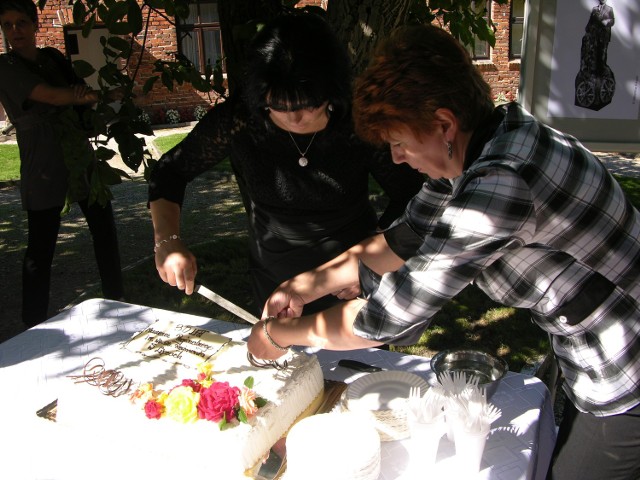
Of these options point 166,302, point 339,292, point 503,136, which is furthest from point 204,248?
point 503,136

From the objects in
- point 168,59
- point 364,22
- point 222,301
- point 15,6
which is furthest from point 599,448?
point 168,59

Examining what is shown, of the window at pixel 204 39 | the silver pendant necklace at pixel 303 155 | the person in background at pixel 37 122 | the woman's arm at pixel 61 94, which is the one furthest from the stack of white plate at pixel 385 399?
the window at pixel 204 39

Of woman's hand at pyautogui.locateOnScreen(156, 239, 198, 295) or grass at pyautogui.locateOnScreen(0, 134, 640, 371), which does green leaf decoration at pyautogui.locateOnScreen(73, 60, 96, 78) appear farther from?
grass at pyautogui.locateOnScreen(0, 134, 640, 371)

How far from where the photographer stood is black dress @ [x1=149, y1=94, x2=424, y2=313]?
2.09 meters

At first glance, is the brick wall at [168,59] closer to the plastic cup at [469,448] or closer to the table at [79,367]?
the table at [79,367]

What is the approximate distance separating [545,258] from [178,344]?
43.5 inches

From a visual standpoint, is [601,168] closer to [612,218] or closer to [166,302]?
[612,218]

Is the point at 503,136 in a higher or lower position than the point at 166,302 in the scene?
higher

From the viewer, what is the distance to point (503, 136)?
1202mm

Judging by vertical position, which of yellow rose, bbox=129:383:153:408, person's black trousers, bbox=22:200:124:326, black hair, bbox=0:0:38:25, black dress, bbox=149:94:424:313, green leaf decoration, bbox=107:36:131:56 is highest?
black hair, bbox=0:0:38:25

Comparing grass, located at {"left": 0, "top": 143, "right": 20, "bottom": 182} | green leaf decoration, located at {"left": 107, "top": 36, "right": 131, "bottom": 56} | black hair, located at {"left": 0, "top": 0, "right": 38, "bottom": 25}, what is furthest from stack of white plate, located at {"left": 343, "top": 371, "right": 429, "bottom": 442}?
grass, located at {"left": 0, "top": 143, "right": 20, "bottom": 182}

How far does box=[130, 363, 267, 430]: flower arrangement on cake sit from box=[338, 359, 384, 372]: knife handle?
357mm

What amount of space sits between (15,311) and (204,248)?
1546mm

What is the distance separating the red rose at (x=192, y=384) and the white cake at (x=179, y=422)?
46 millimetres
